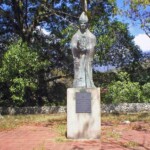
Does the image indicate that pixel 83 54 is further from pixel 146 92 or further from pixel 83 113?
pixel 146 92

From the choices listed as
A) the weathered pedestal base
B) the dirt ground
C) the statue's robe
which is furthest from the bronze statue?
the dirt ground

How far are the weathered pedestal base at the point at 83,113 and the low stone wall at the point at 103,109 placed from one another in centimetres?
1119

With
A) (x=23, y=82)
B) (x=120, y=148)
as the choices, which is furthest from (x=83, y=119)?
(x=23, y=82)

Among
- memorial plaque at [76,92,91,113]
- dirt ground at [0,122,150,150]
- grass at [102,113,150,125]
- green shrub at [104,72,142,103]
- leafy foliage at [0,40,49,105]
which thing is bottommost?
dirt ground at [0,122,150,150]

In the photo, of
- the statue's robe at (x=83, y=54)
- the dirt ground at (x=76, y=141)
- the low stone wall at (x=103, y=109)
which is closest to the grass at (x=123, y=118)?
the dirt ground at (x=76, y=141)

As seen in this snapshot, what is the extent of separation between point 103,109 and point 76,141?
1164cm

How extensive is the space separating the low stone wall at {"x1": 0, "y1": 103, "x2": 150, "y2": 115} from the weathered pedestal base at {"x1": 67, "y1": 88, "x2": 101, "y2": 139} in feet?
36.7

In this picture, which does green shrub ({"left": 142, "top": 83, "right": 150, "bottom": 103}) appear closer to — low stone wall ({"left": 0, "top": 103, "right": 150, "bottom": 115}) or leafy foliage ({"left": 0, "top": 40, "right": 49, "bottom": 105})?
low stone wall ({"left": 0, "top": 103, "right": 150, "bottom": 115})

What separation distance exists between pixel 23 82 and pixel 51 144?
11.8 metres

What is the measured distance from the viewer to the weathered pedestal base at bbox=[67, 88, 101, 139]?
12258 mm

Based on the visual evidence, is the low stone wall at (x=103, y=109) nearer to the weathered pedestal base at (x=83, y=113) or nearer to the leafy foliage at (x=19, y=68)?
the leafy foliage at (x=19, y=68)

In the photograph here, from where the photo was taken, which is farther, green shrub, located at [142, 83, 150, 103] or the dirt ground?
green shrub, located at [142, 83, 150, 103]

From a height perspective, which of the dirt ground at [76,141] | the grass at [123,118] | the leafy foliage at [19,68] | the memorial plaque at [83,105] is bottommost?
the dirt ground at [76,141]

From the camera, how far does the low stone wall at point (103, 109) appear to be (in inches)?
930
